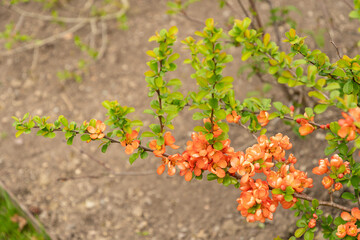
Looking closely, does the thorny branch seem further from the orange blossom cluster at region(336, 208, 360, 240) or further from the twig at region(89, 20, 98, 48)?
the orange blossom cluster at region(336, 208, 360, 240)

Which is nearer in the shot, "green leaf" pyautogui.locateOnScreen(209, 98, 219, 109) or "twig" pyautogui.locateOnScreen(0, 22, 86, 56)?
"green leaf" pyautogui.locateOnScreen(209, 98, 219, 109)

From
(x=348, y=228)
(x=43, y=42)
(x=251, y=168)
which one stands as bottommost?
(x=348, y=228)

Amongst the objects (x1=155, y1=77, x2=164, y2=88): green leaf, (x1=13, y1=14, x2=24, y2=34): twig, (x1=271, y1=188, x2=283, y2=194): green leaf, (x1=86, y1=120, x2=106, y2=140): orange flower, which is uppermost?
(x1=13, y1=14, x2=24, y2=34): twig

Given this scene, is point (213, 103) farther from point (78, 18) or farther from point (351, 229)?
point (78, 18)

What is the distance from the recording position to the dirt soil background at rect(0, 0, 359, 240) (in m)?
2.23

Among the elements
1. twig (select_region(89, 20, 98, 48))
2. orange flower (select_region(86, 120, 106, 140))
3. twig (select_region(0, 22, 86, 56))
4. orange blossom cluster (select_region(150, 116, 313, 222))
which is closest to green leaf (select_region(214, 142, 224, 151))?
orange blossom cluster (select_region(150, 116, 313, 222))

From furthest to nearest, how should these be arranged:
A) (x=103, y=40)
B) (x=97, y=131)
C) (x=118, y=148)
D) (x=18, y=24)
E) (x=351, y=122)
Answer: (x=18, y=24) → (x=103, y=40) → (x=118, y=148) → (x=97, y=131) → (x=351, y=122)

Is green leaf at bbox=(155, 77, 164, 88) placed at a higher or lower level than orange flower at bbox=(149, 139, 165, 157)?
higher

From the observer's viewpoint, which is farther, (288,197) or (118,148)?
(118,148)

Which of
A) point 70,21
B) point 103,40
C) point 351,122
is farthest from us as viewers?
point 70,21

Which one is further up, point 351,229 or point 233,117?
point 233,117

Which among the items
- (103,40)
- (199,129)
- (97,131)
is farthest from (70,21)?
(199,129)

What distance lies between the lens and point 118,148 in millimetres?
2684

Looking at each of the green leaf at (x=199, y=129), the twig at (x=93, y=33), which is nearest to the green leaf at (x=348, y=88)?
the green leaf at (x=199, y=129)
